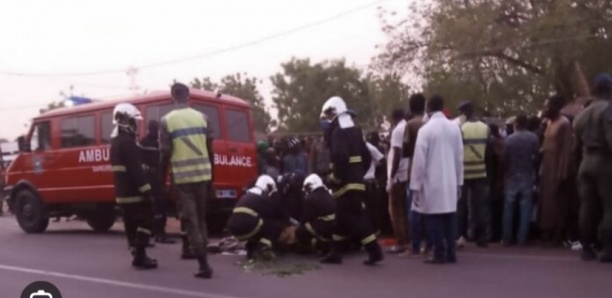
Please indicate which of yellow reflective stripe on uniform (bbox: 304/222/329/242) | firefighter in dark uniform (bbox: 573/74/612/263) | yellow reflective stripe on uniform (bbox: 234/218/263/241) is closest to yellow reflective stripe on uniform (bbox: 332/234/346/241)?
yellow reflective stripe on uniform (bbox: 304/222/329/242)

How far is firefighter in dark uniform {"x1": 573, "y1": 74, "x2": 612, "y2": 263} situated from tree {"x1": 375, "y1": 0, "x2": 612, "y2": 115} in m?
20.1

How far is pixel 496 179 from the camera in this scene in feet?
41.9

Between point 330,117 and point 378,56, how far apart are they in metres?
24.9

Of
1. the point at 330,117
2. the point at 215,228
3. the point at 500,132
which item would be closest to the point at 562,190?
the point at 500,132

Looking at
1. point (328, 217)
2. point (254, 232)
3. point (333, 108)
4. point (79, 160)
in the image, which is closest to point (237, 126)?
point (79, 160)

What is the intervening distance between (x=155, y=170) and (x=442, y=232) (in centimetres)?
461

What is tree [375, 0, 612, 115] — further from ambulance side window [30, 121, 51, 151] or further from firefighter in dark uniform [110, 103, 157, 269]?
firefighter in dark uniform [110, 103, 157, 269]

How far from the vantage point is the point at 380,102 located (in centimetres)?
3722

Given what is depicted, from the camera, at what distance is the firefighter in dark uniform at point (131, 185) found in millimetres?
10453

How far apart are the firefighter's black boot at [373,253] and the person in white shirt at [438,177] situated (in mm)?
596

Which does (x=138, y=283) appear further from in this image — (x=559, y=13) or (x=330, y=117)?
(x=559, y=13)

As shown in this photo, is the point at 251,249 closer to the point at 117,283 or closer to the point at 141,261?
the point at 141,261

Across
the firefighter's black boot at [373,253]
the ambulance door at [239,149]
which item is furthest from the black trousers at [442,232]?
the ambulance door at [239,149]

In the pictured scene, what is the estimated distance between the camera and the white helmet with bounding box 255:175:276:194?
1127 cm
